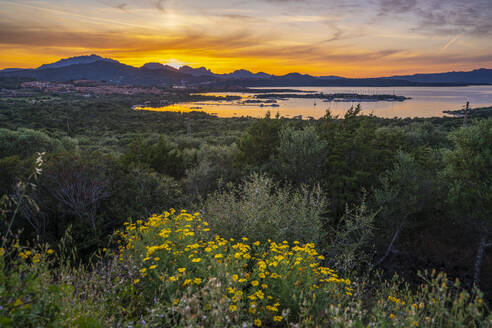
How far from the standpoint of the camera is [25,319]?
8.70 ft

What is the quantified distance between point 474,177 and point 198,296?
563 inches

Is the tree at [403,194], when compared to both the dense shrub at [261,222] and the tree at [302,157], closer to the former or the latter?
the tree at [302,157]

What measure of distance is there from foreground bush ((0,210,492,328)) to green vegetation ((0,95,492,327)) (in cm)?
3

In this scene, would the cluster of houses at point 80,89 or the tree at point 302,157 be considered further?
the cluster of houses at point 80,89

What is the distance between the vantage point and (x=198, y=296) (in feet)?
10.2

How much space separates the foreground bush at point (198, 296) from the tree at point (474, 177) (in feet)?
32.6

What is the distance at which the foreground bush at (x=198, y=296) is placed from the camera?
2.82 meters

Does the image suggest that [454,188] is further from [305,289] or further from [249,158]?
[305,289]

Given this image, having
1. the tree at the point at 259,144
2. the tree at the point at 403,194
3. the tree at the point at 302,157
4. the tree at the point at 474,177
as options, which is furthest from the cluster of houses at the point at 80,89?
the tree at the point at 474,177

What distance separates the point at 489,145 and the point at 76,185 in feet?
56.7

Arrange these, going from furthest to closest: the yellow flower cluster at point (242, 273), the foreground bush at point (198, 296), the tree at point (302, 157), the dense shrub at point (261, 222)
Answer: the tree at point (302, 157) < the dense shrub at point (261, 222) < the yellow flower cluster at point (242, 273) < the foreground bush at point (198, 296)

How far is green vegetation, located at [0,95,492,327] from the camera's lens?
12.1ft

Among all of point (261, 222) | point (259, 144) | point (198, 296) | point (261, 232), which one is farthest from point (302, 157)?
point (198, 296)

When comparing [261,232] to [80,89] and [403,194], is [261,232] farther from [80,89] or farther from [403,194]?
[80,89]
